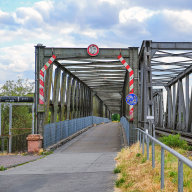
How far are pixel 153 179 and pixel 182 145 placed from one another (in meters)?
8.17

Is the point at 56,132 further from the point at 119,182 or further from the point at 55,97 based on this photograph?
the point at 119,182

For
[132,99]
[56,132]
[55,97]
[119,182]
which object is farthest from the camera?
[55,97]

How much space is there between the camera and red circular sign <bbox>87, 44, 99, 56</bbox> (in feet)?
53.1

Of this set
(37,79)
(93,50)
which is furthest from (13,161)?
(93,50)

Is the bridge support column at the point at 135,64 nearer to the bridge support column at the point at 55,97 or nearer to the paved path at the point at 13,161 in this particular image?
the bridge support column at the point at 55,97

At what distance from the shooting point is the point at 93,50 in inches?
639

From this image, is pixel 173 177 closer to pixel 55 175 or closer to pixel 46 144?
pixel 55 175

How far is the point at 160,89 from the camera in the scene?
42375 millimetres

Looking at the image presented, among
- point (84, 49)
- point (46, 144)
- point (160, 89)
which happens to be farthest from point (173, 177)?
point (160, 89)

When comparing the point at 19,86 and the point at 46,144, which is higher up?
the point at 19,86

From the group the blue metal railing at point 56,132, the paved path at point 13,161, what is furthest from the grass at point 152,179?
the blue metal railing at point 56,132

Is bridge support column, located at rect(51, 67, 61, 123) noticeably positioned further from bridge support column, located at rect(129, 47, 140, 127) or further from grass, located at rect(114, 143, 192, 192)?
grass, located at rect(114, 143, 192, 192)

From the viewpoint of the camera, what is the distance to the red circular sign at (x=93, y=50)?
53.1 feet

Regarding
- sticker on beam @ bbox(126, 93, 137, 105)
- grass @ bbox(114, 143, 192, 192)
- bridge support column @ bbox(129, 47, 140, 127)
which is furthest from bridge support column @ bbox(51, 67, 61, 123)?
grass @ bbox(114, 143, 192, 192)
